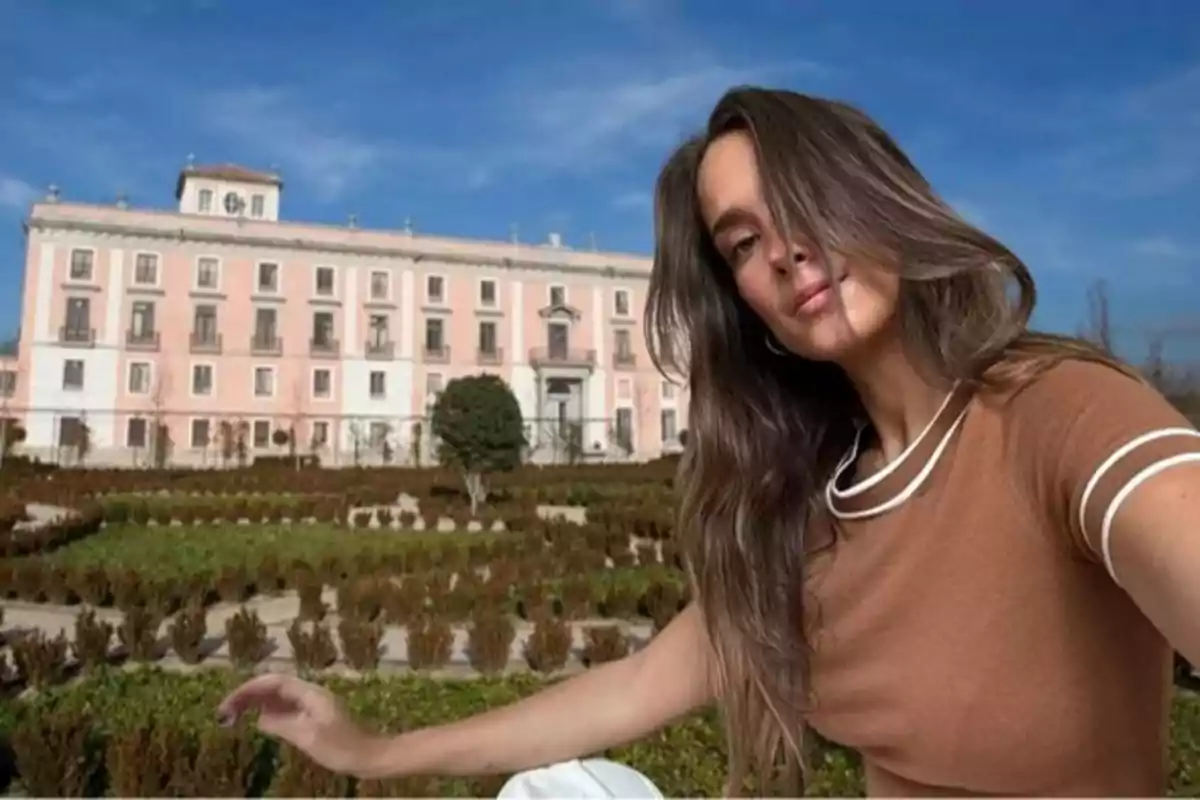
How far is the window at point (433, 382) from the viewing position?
114 feet

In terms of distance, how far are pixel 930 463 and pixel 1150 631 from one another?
0.70ft

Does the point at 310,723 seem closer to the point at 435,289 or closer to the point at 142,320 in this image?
the point at 142,320

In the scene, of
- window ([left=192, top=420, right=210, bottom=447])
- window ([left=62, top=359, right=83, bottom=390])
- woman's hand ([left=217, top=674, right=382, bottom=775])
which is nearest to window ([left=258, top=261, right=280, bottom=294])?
window ([left=192, top=420, right=210, bottom=447])

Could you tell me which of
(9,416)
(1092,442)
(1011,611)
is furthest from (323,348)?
(1092,442)

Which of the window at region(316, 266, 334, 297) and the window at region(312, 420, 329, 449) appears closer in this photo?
the window at region(312, 420, 329, 449)

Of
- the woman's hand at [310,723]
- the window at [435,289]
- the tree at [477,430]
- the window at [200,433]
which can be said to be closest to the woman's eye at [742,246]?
the woman's hand at [310,723]

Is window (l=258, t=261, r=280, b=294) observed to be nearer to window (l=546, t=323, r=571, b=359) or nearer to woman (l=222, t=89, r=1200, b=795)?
window (l=546, t=323, r=571, b=359)

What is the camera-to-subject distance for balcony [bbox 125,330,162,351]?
3148 centimetres

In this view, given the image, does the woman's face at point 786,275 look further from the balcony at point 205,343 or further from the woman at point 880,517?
the balcony at point 205,343

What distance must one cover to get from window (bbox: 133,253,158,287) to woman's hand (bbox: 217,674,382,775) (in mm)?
34175

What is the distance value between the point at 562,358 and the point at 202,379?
12.5 m

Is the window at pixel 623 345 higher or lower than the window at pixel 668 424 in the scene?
higher

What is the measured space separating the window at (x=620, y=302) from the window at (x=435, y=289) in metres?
6.58

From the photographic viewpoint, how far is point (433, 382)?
3500 cm
